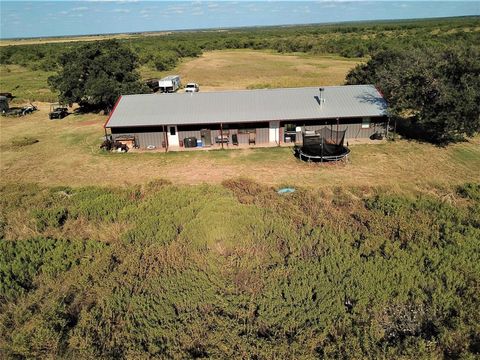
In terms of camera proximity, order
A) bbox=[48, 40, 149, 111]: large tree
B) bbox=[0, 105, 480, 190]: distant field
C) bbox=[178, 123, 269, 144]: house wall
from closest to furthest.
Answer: bbox=[0, 105, 480, 190]: distant field
bbox=[178, 123, 269, 144]: house wall
bbox=[48, 40, 149, 111]: large tree

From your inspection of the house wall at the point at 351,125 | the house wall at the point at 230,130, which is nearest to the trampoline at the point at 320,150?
the house wall at the point at 351,125

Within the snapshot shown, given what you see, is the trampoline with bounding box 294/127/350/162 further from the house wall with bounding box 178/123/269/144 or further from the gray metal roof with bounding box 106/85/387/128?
the house wall with bounding box 178/123/269/144

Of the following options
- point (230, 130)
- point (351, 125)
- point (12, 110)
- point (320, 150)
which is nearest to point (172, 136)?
point (230, 130)

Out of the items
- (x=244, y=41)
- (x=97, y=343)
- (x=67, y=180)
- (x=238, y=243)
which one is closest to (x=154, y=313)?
(x=97, y=343)

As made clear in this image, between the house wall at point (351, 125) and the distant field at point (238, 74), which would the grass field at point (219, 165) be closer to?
the house wall at point (351, 125)

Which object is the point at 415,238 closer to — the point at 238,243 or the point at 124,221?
the point at 238,243

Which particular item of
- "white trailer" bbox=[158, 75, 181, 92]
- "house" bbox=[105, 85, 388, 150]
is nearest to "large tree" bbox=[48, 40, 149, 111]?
"white trailer" bbox=[158, 75, 181, 92]
